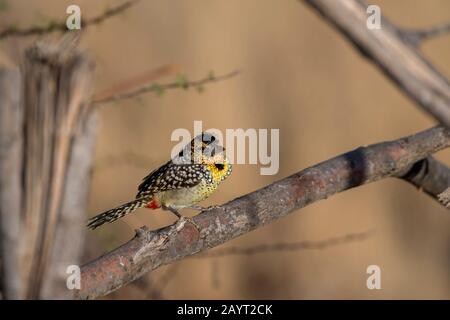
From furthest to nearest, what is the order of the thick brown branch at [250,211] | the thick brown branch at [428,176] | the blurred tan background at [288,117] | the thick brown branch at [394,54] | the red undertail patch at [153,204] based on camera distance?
the blurred tan background at [288,117] < the red undertail patch at [153,204] < the thick brown branch at [428,176] < the thick brown branch at [250,211] < the thick brown branch at [394,54]

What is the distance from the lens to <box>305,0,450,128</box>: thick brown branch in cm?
96

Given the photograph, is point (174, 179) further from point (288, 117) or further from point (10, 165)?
point (288, 117)

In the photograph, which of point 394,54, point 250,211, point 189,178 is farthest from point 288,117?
point 394,54

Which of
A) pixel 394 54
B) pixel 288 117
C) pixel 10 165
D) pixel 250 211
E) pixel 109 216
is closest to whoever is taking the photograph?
pixel 394 54

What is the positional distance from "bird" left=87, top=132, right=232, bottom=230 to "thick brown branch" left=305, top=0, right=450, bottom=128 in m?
2.51

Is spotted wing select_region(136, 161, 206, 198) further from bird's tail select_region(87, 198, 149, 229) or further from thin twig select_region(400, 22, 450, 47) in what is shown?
thin twig select_region(400, 22, 450, 47)

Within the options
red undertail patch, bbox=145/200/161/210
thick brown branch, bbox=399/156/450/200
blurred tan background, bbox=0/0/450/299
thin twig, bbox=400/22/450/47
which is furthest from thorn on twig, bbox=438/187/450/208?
blurred tan background, bbox=0/0/450/299

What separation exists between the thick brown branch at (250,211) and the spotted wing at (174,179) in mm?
677

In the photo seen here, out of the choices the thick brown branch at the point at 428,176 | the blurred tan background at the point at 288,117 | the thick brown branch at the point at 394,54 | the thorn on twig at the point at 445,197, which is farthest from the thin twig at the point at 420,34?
the blurred tan background at the point at 288,117

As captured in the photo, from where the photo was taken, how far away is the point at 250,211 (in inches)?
110

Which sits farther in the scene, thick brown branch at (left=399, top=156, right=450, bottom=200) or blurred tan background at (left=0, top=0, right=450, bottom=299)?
blurred tan background at (left=0, top=0, right=450, bottom=299)

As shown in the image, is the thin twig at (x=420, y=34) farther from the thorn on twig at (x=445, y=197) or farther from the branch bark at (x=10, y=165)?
the thorn on twig at (x=445, y=197)

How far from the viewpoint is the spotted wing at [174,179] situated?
Result: 3498mm

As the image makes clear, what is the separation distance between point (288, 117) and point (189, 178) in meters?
2.66
